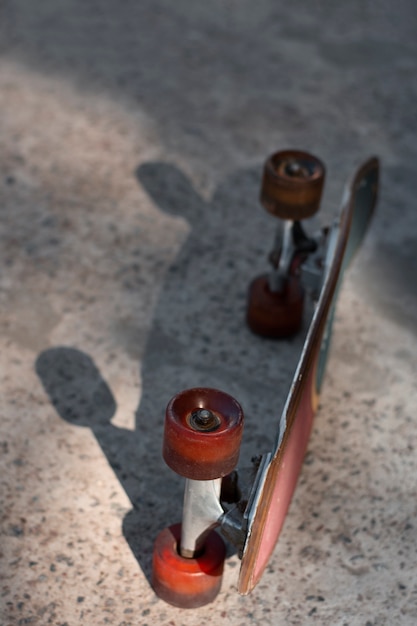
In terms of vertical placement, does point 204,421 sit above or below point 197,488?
above

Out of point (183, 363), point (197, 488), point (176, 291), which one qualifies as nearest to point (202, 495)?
point (197, 488)

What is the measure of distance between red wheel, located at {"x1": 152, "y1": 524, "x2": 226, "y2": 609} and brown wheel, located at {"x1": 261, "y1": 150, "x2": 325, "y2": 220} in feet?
1.64

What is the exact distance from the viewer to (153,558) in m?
1.12

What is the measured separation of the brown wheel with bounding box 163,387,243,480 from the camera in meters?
0.95

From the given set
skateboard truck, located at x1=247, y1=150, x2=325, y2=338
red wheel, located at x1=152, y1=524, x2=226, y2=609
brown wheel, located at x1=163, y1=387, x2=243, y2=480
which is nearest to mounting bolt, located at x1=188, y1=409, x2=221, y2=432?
brown wheel, located at x1=163, y1=387, x2=243, y2=480

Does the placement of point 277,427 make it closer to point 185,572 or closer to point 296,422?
point 296,422

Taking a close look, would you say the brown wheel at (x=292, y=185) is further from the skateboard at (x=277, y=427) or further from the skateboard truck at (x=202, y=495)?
the skateboard truck at (x=202, y=495)

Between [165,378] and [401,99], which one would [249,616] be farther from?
[401,99]

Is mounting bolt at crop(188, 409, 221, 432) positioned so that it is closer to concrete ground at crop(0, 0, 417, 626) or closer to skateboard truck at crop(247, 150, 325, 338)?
concrete ground at crop(0, 0, 417, 626)

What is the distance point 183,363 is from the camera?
57.9 inches

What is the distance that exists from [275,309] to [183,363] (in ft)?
0.56

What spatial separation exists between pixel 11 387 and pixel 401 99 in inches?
50.8

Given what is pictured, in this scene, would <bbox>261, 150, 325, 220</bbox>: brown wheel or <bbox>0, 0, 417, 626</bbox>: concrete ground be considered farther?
<bbox>261, 150, 325, 220</bbox>: brown wheel

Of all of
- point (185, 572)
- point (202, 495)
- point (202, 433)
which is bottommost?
point (185, 572)
